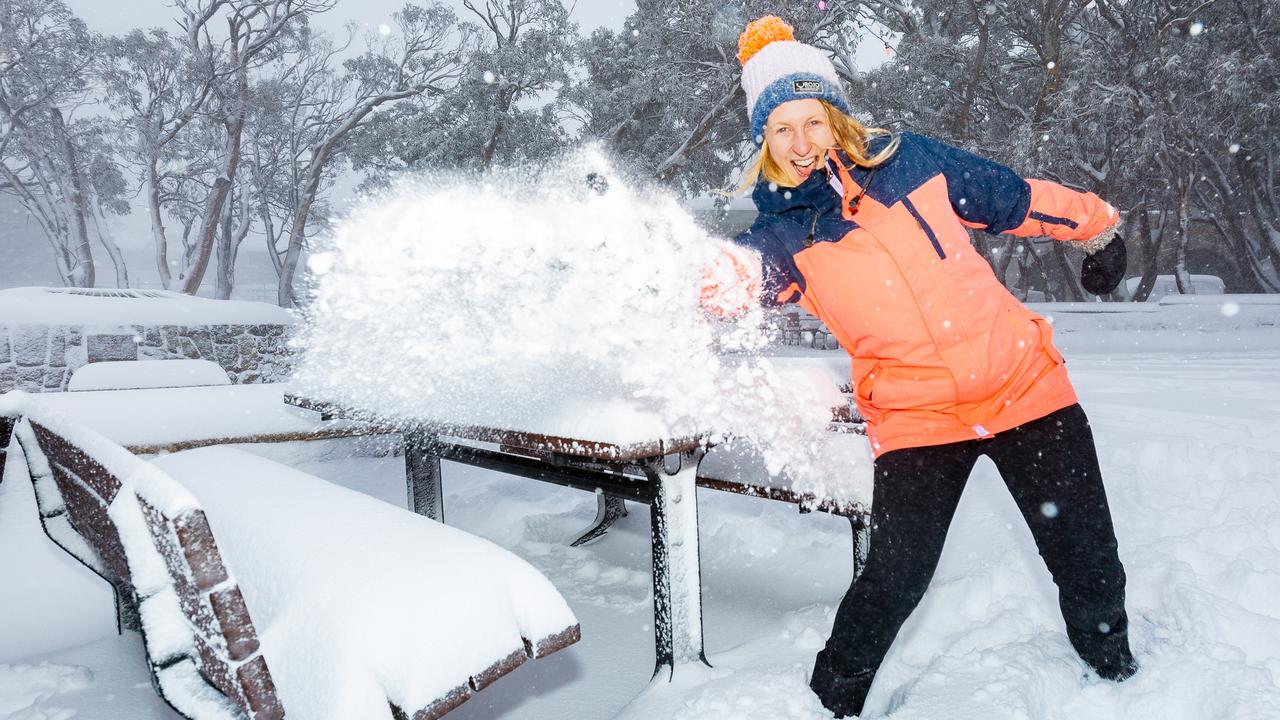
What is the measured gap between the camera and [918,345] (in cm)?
177

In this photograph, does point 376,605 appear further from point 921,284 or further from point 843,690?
point 921,284

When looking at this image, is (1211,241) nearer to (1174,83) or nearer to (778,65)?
(1174,83)

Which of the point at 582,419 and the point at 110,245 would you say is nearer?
the point at 582,419

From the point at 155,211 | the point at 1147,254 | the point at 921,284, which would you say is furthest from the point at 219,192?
the point at 1147,254

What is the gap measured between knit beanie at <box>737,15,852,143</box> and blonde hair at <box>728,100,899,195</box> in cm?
5

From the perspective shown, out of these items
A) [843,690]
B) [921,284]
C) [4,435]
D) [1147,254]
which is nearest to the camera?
[921,284]

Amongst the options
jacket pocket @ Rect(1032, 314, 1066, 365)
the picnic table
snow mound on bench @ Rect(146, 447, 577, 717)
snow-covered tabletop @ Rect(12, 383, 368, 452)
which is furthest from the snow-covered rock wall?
jacket pocket @ Rect(1032, 314, 1066, 365)

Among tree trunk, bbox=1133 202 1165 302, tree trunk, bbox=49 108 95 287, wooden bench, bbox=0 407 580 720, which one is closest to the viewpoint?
wooden bench, bbox=0 407 580 720

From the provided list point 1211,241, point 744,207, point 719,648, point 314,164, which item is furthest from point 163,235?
point 1211,241

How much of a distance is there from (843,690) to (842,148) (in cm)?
144

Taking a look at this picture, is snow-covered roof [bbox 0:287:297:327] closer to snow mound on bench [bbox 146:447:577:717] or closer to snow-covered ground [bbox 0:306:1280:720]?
snow-covered ground [bbox 0:306:1280:720]

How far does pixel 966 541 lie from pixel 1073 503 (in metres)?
1.35

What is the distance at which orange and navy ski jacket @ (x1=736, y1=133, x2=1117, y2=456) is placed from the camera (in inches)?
69.1

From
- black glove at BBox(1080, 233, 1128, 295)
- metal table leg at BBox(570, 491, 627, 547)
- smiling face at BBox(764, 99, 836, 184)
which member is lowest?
metal table leg at BBox(570, 491, 627, 547)
